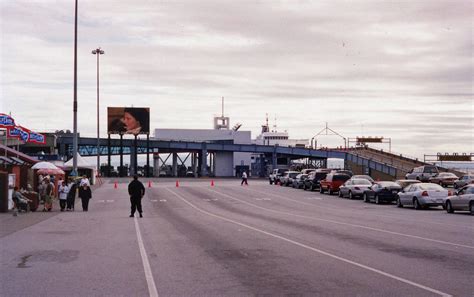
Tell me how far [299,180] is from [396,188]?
22803mm

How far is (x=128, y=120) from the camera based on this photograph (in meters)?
108

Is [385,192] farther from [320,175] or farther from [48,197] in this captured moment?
[48,197]

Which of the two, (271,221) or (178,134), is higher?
(178,134)

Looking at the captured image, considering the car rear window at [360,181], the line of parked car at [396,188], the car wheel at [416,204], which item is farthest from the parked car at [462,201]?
the car rear window at [360,181]

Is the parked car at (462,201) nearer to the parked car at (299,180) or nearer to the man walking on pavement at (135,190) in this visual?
the man walking on pavement at (135,190)

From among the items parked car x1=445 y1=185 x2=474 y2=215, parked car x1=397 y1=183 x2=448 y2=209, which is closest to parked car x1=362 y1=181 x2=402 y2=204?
parked car x1=397 y1=183 x2=448 y2=209

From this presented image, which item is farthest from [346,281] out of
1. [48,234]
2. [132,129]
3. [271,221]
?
[132,129]

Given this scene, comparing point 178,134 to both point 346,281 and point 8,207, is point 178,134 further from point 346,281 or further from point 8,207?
point 346,281

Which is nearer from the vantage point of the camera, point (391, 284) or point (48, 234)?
point (391, 284)

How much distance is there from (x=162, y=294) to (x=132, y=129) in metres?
99.3

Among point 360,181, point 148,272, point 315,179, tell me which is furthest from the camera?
point 315,179

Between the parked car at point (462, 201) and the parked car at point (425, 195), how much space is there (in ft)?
7.07

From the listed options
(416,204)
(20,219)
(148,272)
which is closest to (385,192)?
(416,204)

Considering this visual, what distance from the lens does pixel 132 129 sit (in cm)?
10812
